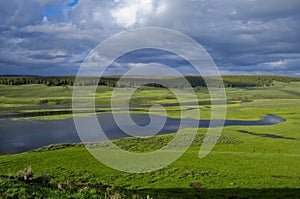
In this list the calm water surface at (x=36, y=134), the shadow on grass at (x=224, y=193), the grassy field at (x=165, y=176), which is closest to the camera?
the grassy field at (x=165, y=176)

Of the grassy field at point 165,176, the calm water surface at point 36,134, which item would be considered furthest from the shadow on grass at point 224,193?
the calm water surface at point 36,134

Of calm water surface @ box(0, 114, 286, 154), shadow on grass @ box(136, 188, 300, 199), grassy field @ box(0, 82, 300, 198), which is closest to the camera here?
grassy field @ box(0, 82, 300, 198)

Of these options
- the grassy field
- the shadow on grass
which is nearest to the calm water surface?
the grassy field

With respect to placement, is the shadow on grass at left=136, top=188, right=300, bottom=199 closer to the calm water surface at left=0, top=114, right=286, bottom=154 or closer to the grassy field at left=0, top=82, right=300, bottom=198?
the grassy field at left=0, top=82, right=300, bottom=198

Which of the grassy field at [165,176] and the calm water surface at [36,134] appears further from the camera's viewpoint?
the calm water surface at [36,134]

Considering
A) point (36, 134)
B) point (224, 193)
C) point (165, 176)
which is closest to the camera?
point (224, 193)

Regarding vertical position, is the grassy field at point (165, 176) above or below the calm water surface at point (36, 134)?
above

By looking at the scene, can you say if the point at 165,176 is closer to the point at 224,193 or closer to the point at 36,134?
the point at 224,193

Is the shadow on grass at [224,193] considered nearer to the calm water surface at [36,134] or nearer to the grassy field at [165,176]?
the grassy field at [165,176]

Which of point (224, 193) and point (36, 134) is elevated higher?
point (224, 193)

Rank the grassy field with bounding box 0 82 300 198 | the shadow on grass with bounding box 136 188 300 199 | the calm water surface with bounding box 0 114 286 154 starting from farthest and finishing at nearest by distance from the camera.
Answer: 1. the calm water surface with bounding box 0 114 286 154
2. the shadow on grass with bounding box 136 188 300 199
3. the grassy field with bounding box 0 82 300 198

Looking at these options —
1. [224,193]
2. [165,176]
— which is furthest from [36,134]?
[224,193]

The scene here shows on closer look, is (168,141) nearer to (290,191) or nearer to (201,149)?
(201,149)

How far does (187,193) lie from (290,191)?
7293 mm
